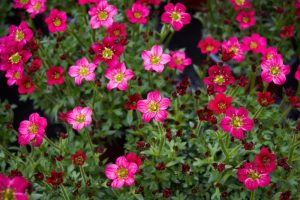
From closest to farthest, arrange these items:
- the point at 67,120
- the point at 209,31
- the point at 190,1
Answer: the point at 67,120
the point at 209,31
the point at 190,1

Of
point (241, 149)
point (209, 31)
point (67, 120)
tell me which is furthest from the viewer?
point (209, 31)

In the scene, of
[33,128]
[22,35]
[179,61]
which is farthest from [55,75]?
[179,61]

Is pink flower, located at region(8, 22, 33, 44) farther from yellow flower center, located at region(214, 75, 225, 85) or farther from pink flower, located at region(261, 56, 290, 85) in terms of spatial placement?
pink flower, located at region(261, 56, 290, 85)

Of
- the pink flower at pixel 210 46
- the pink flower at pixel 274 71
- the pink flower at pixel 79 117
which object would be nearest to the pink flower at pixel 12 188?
the pink flower at pixel 79 117

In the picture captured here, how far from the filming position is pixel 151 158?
6.13 feet

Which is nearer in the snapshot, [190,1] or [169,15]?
[169,15]

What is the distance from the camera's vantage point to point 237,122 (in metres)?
1.54

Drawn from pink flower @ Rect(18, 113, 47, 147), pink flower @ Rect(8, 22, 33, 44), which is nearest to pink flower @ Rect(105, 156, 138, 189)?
pink flower @ Rect(18, 113, 47, 147)

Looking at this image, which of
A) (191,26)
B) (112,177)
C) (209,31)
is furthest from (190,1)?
(112,177)

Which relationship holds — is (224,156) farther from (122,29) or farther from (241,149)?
(122,29)

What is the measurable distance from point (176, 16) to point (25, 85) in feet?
2.62

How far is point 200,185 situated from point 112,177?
1.55 ft

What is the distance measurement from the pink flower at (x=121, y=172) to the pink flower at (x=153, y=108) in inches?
7.2

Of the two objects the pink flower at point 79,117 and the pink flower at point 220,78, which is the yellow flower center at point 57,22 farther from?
the pink flower at point 220,78
